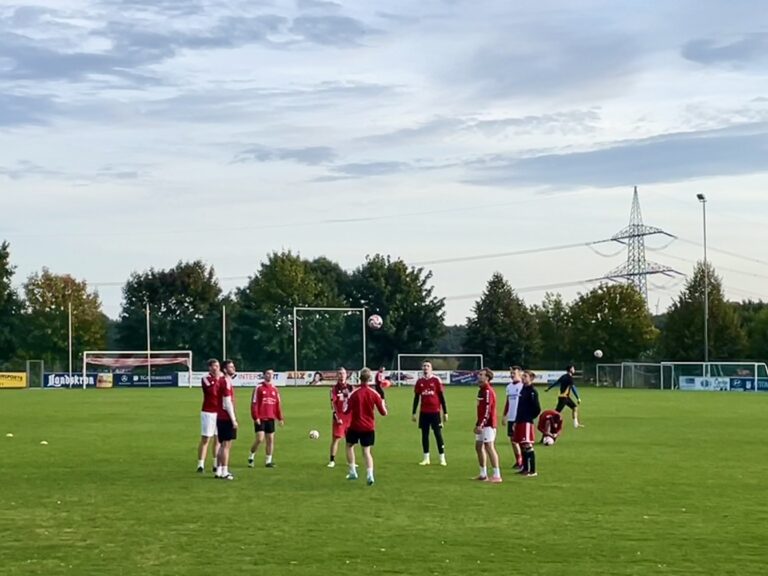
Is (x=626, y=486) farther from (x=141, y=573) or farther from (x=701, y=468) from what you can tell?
(x=141, y=573)

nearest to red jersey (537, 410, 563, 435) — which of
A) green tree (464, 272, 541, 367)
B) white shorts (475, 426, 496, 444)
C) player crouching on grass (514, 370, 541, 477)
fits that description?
player crouching on grass (514, 370, 541, 477)

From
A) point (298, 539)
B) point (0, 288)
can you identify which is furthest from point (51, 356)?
point (298, 539)

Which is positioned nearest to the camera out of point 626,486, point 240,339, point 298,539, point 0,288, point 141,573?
point 141,573

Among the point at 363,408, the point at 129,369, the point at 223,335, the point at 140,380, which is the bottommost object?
the point at 140,380

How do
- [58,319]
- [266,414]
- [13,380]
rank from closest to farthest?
[266,414], [13,380], [58,319]

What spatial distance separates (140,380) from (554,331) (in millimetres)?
41128

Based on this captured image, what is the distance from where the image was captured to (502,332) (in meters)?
98.8

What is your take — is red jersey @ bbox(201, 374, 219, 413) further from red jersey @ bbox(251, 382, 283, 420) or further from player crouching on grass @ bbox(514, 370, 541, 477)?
player crouching on grass @ bbox(514, 370, 541, 477)

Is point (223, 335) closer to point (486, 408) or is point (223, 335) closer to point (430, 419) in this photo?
point (430, 419)

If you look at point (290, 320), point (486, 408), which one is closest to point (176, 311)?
point (290, 320)

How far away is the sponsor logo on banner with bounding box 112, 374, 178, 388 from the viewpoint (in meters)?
80.5

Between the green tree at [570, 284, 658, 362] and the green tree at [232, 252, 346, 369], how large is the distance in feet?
59.3

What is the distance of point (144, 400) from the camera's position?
54031mm

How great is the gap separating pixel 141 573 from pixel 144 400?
44.4 m
